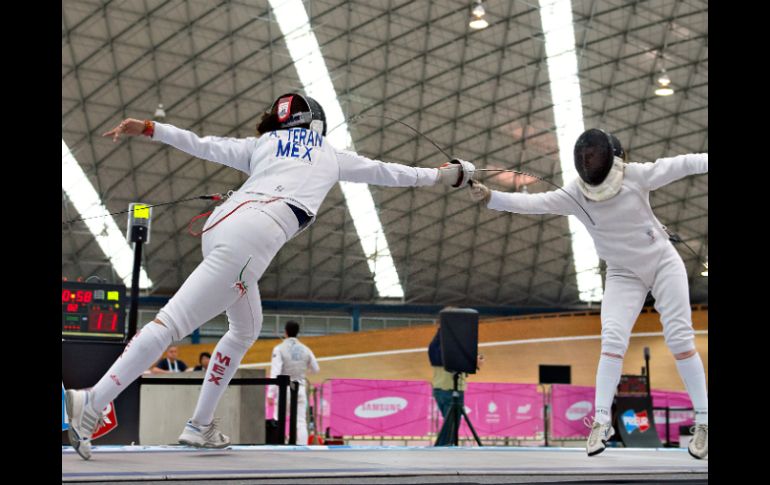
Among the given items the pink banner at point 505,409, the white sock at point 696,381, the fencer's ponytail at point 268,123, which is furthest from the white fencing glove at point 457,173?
the pink banner at point 505,409

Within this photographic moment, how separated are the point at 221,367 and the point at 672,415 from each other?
13.4 meters

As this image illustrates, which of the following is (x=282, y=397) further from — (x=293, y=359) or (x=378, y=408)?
(x=378, y=408)

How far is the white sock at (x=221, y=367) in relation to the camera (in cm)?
412

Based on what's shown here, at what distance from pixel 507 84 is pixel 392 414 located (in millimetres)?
18437

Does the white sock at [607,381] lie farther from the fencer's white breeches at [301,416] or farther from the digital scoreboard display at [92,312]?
the fencer's white breeches at [301,416]

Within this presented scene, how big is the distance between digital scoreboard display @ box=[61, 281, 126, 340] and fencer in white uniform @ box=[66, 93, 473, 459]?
3158 millimetres

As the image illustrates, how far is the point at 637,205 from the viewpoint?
175 inches

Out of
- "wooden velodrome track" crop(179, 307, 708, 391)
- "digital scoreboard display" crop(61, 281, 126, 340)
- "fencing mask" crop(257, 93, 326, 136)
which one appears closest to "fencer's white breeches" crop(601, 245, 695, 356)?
"fencing mask" crop(257, 93, 326, 136)

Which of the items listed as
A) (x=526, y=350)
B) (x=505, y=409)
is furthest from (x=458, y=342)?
(x=526, y=350)

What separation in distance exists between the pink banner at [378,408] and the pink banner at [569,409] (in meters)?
2.27

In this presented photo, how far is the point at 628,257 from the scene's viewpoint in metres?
4.50
